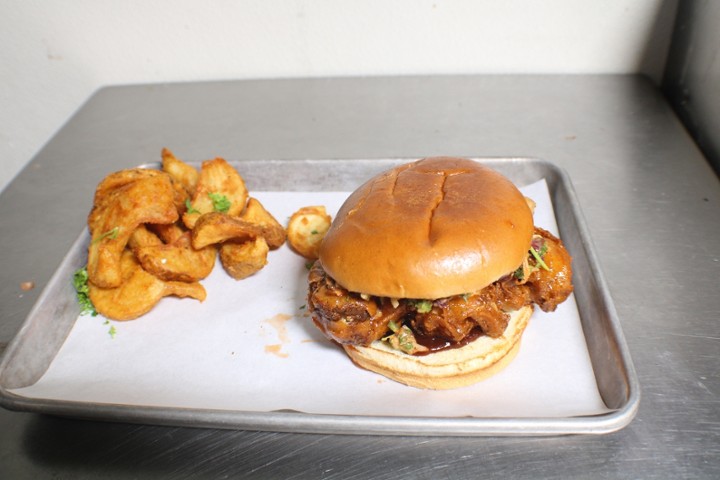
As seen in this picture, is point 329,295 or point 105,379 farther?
point 105,379

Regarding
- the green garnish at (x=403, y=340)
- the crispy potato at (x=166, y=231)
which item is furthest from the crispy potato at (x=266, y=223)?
the green garnish at (x=403, y=340)

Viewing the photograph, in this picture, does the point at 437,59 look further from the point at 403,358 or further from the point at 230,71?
the point at 403,358

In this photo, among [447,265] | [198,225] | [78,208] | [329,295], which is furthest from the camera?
[78,208]

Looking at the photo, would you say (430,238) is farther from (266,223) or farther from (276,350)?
(266,223)

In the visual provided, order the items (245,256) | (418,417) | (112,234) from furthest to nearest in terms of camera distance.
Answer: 1. (245,256)
2. (112,234)
3. (418,417)

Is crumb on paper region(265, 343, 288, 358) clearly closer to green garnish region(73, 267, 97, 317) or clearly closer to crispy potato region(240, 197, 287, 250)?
crispy potato region(240, 197, 287, 250)

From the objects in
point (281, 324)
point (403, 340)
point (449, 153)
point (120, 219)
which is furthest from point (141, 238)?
point (449, 153)

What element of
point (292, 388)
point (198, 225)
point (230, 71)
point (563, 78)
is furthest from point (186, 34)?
point (292, 388)
